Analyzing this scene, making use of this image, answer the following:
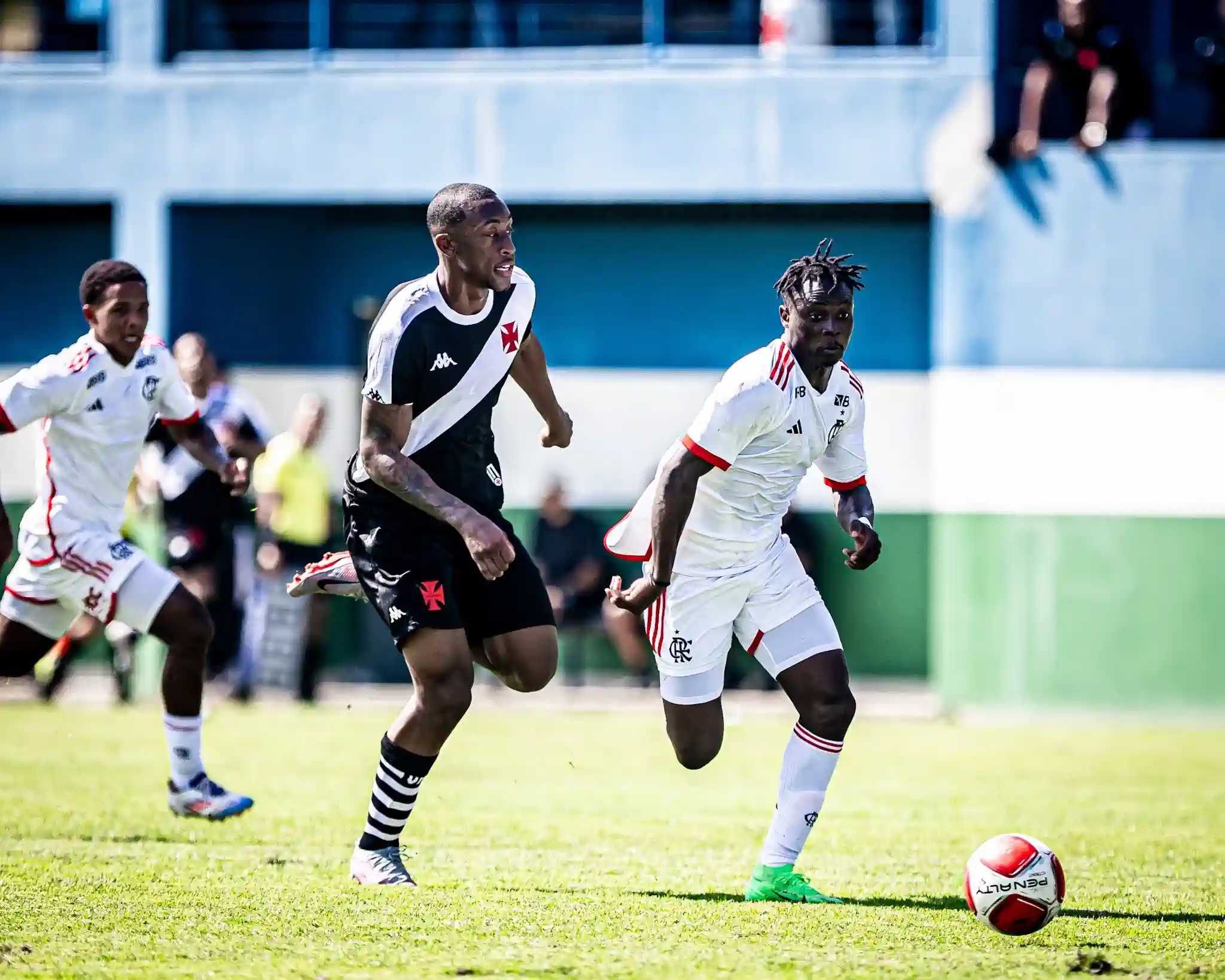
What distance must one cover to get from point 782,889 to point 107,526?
3883 mm

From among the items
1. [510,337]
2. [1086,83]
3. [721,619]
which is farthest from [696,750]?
[1086,83]

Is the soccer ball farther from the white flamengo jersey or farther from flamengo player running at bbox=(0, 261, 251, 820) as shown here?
flamengo player running at bbox=(0, 261, 251, 820)

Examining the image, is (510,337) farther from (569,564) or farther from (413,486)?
(569,564)

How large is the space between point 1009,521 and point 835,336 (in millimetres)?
9115

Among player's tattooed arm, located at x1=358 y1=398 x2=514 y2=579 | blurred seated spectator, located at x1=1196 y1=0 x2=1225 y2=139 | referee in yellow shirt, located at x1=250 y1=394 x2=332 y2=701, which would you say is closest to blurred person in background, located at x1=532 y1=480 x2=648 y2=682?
referee in yellow shirt, located at x1=250 y1=394 x2=332 y2=701

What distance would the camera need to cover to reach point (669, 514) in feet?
22.1

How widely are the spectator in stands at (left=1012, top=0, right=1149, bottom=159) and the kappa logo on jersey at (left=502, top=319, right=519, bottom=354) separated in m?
9.27

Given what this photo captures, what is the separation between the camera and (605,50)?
54.8 feet

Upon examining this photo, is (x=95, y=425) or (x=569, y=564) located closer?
(x=95, y=425)

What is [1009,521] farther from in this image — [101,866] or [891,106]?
[101,866]

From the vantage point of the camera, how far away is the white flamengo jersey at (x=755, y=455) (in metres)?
6.74

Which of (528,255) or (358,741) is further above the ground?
(528,255)

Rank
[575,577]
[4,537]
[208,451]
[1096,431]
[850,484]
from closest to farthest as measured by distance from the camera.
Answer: [850,484]
[4,537]
[208,451]
[1096,431]
[575,577]

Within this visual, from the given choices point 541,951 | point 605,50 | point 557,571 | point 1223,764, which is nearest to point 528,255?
point 605,50
